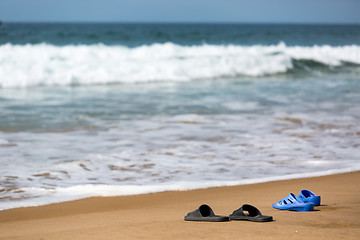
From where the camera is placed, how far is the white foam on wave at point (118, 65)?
14406 millimetres

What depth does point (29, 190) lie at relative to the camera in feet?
13.2

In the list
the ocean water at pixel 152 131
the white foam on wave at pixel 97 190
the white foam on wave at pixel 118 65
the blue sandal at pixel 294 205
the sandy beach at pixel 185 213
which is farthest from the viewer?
the white foam on wave at pixel 118 65

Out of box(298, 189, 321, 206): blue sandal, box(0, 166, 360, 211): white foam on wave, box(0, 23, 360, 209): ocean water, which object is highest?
box(0, 23, 360, 209): ocean water

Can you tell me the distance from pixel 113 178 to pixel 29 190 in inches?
29.5

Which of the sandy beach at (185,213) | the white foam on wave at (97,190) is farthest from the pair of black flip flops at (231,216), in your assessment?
the white foam on wave at (97,190)

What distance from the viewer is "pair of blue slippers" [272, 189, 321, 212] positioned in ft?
10.3

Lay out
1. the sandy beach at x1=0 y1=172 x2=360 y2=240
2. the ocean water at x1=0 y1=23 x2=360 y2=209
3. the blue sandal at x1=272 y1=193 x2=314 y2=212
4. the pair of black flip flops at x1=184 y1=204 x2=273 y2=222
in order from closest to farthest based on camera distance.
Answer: the sandy beach at x1=0 y1=172 x2=360 y2=240
the pair of black flip flops at x1=184 y1=204 x2=273 y2=222
the blue sandal at x1=272 y1=193 x2=314 y2=212
the ocean water at x1=0 y1=23 x2=360 y2=209

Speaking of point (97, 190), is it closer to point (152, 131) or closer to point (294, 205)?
point (294, 205)

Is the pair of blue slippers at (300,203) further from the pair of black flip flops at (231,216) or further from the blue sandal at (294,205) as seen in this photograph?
the pair of black flip flops at (231,216)

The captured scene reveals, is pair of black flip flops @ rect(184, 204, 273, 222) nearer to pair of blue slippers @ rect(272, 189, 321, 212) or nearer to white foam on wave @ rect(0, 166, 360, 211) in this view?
pair of blue slippers @ rect(272, 189, 321, 212)

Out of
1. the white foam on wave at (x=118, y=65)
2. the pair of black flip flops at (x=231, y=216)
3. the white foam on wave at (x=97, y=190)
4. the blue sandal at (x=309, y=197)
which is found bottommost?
the pair of black flip flops at (x=231, y=216)

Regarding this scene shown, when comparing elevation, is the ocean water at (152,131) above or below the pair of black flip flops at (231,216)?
above

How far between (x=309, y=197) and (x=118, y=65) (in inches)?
540

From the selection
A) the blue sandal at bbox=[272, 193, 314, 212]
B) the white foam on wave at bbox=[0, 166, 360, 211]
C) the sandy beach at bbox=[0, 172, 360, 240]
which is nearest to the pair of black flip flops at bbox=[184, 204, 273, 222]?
the sandy beach at bbox=[0, 172, 360, 240]
